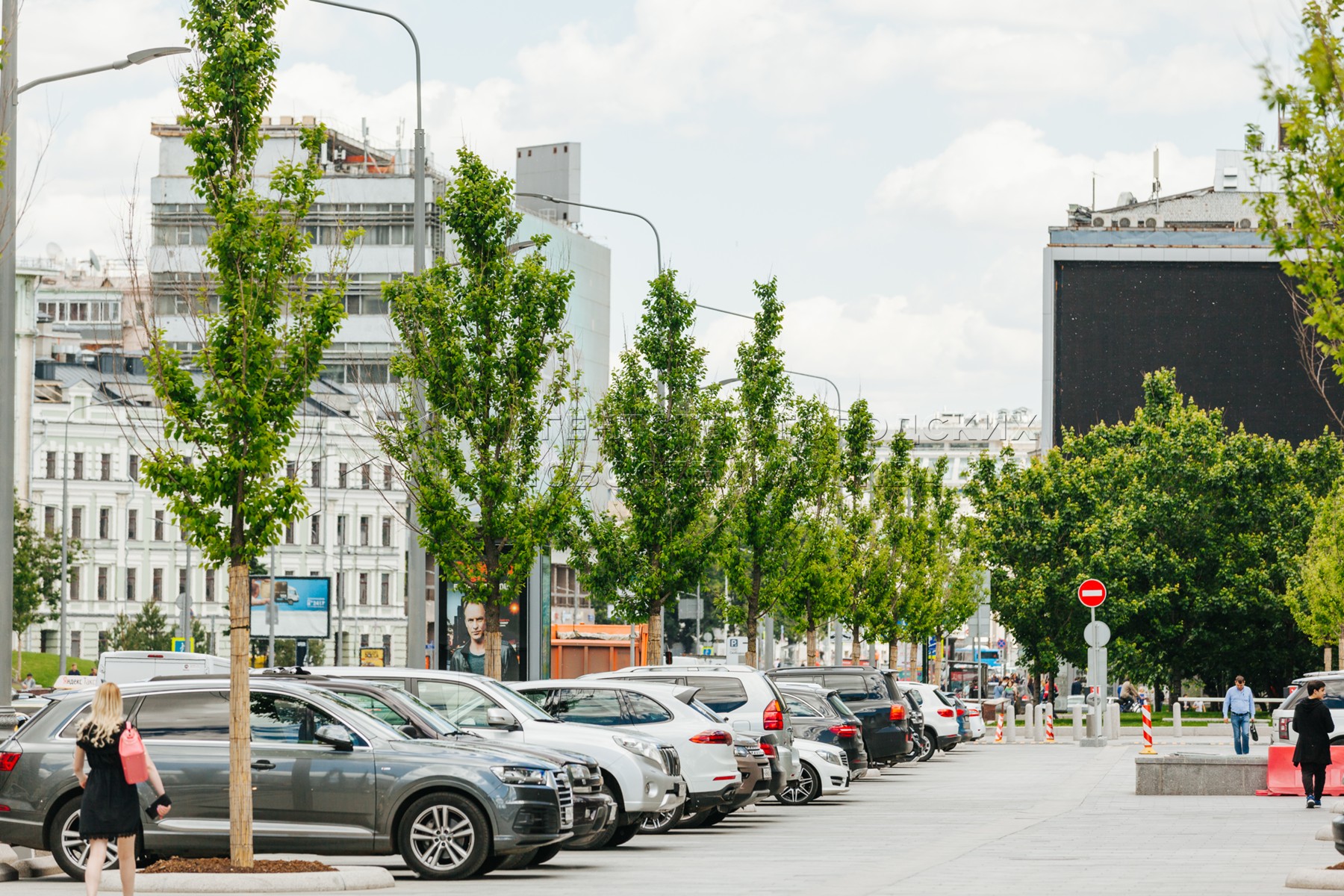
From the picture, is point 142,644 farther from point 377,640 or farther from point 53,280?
point 53,280

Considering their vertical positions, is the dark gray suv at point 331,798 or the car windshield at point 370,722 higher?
the car windshield at point 370,722

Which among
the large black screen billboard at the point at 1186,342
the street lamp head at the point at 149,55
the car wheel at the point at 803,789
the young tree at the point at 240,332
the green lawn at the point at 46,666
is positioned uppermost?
the large black screen billboard at the point at 1186,342

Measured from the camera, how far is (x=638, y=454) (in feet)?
122

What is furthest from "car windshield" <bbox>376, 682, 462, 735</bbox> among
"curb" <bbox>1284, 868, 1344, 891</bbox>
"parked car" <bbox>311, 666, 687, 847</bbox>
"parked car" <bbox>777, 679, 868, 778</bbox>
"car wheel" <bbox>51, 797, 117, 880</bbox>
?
"parked car" <bbox>777, 679, 868, 778</bbox>

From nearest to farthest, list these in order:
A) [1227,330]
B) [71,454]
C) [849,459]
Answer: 1. [849,459]
2. [1227,330]
3. [71,454]

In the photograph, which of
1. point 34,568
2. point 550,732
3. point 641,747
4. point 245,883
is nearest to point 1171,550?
point 34,568

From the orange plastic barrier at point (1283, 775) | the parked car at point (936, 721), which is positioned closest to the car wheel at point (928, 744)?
the parked car at point (936, 721)

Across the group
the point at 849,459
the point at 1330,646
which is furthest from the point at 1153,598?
the point at 849,459

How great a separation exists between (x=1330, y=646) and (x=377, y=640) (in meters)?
57.0

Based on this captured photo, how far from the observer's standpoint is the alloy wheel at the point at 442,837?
52.3ft

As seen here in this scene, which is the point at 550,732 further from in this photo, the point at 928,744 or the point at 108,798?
the point at 928,744

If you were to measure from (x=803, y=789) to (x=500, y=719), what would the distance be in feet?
31.0

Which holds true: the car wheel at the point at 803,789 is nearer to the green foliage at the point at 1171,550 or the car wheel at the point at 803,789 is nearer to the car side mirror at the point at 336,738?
the car side mirror at the point at 336,738

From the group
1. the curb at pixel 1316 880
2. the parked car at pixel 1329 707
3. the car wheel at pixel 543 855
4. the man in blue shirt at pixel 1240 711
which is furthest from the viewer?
the man in blue shirt at pixel 1240 711
